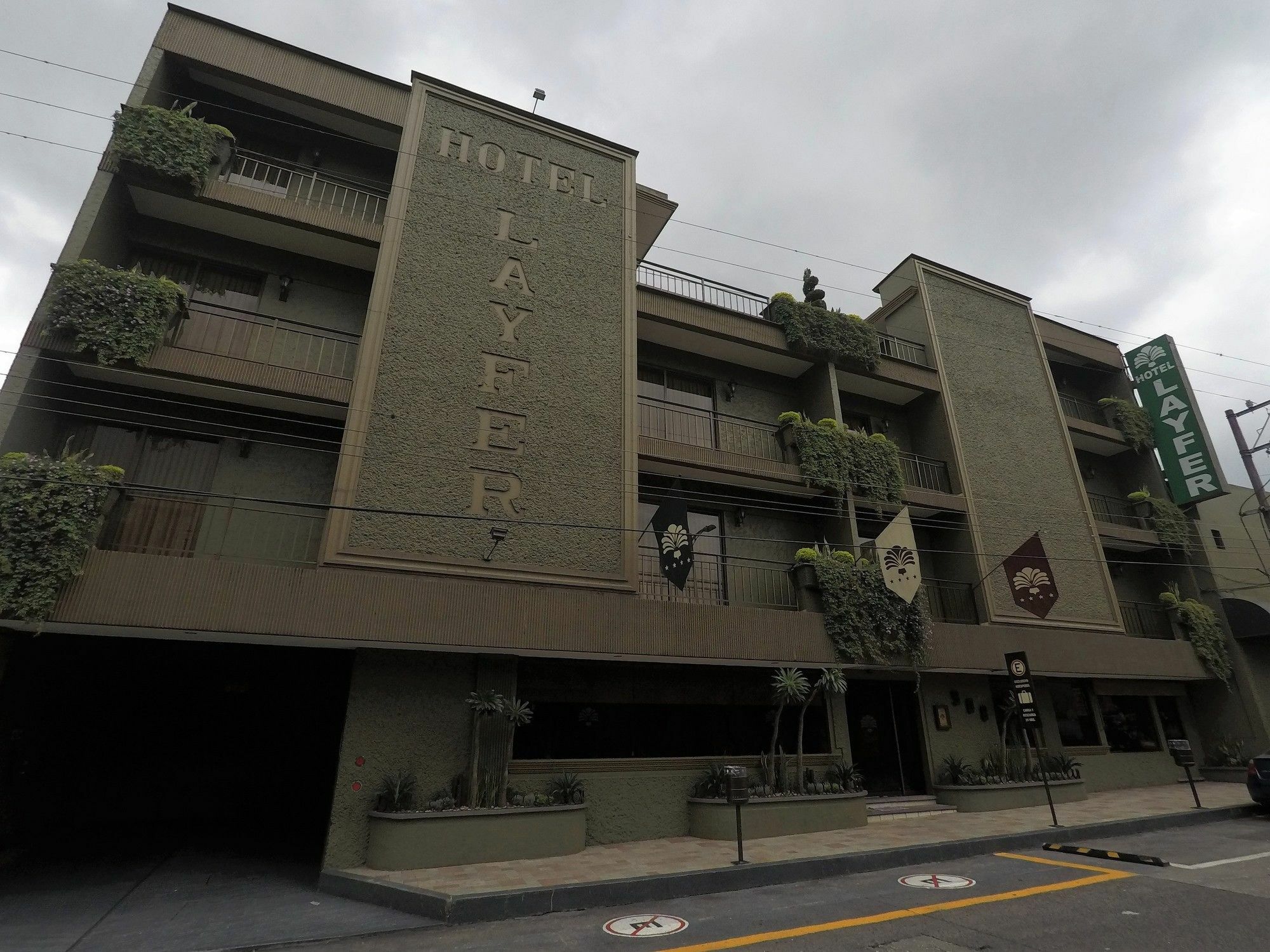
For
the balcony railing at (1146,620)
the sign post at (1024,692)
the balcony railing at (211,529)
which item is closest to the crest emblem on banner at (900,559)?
the sign post at (1024,692)

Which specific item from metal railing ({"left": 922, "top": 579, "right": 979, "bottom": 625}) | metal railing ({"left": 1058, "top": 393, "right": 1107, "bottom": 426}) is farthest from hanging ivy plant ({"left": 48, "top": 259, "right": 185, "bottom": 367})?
metal railing ({"left": 1058, "top": 393, "right": 1107, "bottom": 426})

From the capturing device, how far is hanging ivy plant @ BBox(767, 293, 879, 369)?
15812mm

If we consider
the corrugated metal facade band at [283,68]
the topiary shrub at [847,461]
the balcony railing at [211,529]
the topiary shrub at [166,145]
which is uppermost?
the corrugated metal facade band at [283,68]

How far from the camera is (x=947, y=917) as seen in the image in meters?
6.45

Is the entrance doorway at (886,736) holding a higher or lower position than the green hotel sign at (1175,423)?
lower

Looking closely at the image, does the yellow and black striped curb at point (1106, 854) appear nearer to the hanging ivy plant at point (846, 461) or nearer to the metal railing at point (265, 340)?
the hanging ivy plant at point (846, 461)

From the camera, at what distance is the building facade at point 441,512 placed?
948 centimetres

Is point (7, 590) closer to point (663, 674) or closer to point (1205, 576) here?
point (663, 674)

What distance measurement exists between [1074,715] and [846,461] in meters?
9.52

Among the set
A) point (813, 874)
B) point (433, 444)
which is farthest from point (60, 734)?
point (813, 874)

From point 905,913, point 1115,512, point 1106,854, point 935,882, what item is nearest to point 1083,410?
point 1115,512

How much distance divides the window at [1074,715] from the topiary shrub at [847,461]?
284 inches

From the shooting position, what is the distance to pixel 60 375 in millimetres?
10008

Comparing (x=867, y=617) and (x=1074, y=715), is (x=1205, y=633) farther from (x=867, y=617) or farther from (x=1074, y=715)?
(x=867, y=617)
